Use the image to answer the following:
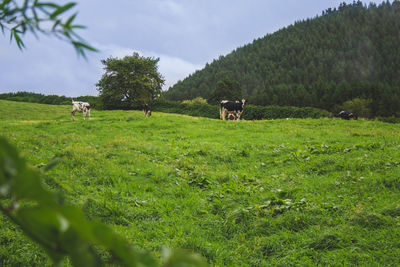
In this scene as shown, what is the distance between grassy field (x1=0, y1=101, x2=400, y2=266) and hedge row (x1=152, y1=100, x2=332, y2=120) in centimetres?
3189

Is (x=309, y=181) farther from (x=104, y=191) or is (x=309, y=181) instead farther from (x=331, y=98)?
(x=331, y=98)

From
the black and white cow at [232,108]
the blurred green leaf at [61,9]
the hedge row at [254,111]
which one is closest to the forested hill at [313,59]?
the hedge row at [254,111]

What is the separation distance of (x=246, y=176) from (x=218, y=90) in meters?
71.4

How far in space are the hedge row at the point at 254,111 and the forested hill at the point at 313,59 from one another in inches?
1177

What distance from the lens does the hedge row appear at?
39.8 m

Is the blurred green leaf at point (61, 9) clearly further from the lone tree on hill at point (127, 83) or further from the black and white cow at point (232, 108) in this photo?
the lone tree on hill at point (127, 83)

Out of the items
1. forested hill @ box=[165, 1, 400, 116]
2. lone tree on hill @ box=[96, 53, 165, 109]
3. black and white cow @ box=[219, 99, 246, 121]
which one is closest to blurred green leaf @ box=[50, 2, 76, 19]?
black and white cow @ box=[219, 99, 246, 121]

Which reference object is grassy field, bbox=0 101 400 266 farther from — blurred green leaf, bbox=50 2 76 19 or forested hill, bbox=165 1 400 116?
forested hill, bbox=165 1 400 116

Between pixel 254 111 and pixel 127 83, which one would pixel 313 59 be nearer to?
pixel 254 111

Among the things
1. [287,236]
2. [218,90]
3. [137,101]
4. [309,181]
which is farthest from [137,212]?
[218,90]

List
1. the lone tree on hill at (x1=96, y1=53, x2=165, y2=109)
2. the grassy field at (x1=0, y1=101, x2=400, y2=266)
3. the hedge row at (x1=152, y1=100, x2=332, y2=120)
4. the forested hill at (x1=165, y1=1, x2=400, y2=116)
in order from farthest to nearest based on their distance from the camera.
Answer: the forested hill at (x1=165, y1=1, x2=400, y2=116), the lone tree on hill at (x1=96, y1=53, x2=165, y2=109), the hedge row at (x1=152, y1=100, x2=332, y2=120), the grassy field at (x1=0, y1=101, x2=400, y2=266)

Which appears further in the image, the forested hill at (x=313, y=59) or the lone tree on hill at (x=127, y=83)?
the forested hill at (x=313, y=59)

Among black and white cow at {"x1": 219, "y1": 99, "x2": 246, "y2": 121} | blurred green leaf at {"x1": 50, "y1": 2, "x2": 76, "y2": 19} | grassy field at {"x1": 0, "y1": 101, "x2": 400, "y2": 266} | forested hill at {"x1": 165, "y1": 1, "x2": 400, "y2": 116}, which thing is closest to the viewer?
blurred green leaf at {"x1": 50, "y1": 2, "x2": 76, "y2": 19}

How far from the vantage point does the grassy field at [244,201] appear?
147 inches
